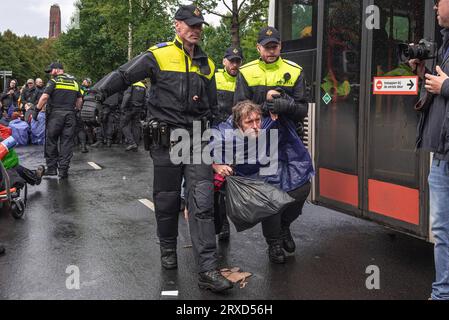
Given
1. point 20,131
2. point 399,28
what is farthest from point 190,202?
point 20,131

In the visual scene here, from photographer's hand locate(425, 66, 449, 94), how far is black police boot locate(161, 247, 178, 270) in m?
2.40

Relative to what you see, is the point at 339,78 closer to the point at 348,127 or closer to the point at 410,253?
the point at 348,127

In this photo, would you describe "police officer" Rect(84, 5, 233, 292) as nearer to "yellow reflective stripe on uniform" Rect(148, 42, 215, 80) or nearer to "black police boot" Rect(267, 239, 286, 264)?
"yellow reflective stripe on uniform" Rect(148, 42, 215, 80)

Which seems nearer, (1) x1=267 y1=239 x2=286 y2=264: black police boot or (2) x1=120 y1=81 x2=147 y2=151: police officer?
(1) x1=267 y1=239 x2=286 y2=264: black police boot

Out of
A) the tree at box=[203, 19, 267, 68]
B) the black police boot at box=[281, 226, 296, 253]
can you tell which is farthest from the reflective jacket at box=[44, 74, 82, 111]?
the tree at box=[203, 19, 267, 68]

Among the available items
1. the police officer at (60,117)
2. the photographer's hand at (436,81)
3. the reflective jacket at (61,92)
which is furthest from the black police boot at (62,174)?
the photographer's hand at (436,81)

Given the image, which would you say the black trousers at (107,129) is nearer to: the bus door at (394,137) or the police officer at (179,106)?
the police officer at (179,106)

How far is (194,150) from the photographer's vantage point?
13.6ft

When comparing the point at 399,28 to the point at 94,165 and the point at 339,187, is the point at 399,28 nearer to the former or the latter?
the point at 339,187

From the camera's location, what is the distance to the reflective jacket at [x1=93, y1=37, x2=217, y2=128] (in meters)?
4.09
